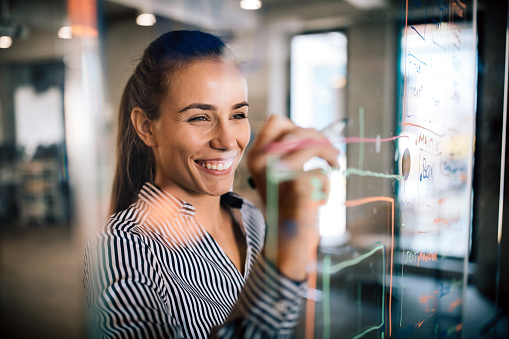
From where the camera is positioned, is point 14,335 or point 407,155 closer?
point 14,335

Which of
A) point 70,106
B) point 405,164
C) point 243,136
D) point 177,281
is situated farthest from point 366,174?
point 70,106

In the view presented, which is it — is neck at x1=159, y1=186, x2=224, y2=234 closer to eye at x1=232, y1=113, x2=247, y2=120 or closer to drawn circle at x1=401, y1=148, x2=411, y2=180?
eye at x1=232, y1=113, x2=247, y2=120

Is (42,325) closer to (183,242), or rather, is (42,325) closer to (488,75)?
(183,242)

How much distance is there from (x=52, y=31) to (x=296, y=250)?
43 centimetres

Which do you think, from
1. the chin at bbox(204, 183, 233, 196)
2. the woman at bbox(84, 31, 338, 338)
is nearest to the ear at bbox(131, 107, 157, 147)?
the woman at bbox(84, 31, 338, 338)

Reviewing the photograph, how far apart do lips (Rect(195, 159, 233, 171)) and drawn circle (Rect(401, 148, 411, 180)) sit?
1.53 ft

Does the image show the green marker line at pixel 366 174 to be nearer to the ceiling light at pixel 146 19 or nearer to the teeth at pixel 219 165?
the teeth at pixel 219 165

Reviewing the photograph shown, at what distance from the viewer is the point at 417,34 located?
2.91ft

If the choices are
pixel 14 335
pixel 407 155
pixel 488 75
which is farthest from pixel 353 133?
pixel 488 75

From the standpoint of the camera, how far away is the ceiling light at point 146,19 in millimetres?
468

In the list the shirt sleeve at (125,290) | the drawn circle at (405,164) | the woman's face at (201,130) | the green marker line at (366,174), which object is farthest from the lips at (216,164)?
the drawn circle at (405,164)

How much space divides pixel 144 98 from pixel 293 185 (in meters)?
0.25

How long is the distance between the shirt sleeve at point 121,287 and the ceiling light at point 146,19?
0.25 metres

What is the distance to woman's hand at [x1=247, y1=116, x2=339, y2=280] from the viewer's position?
1.84 feet
